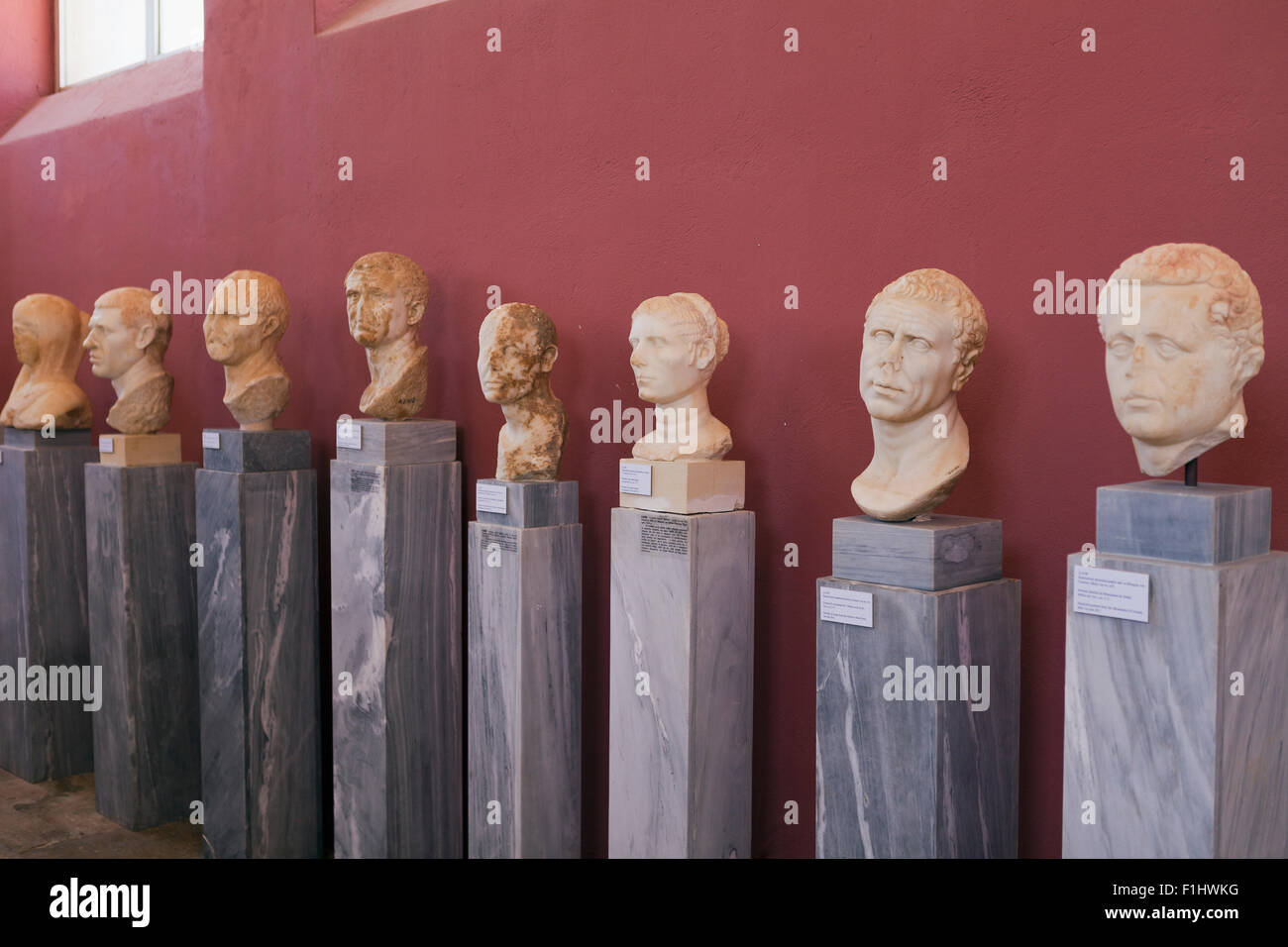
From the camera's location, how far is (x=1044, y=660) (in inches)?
113

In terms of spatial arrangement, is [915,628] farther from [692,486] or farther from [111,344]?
[111,344]

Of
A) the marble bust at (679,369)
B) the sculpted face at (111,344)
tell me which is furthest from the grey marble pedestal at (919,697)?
the sculpted face at (111,344)

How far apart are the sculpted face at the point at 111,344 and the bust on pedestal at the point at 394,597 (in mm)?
1209

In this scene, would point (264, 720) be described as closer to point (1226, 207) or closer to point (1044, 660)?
point (1044, 660)

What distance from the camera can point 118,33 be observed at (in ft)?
22.2

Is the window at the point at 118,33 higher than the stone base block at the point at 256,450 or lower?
higher

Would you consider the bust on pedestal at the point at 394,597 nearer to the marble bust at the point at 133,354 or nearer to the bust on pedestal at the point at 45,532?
the marble bust at the point at 133,354

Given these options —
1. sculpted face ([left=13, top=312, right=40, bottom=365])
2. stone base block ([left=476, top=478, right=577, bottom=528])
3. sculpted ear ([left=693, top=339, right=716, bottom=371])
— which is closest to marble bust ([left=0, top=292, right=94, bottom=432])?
sculpted face ([left=13, top=312, right=40, bottom=365])

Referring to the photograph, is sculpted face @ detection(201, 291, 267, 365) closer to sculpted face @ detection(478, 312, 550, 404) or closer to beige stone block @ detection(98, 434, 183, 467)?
beige stone block @ detection(98, 434, 183, 467)

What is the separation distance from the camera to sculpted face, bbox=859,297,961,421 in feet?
8.49

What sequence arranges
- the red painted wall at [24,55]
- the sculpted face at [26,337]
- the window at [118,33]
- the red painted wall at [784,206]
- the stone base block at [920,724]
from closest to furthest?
the stone base block at [920,724], the red painted wall at [784,206], the sculpted face at [26,337], the window at [118,33], the red painted wall at [24,55]

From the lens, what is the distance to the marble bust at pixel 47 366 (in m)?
5.08

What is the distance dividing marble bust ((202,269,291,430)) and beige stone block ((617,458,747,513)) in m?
1.73
